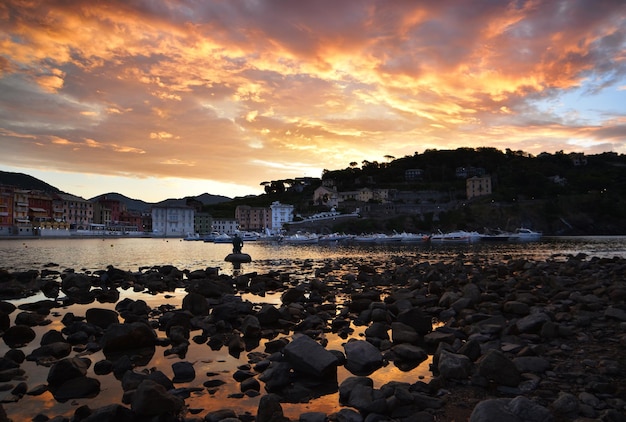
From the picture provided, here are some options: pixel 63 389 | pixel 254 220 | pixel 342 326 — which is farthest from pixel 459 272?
pixel 254 220

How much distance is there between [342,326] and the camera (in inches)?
609

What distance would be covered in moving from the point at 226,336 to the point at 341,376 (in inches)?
206

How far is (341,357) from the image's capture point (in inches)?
456

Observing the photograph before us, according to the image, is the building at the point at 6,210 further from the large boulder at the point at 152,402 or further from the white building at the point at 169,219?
the large boulder at the point at 152,402

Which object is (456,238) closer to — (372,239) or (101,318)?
(372,239)

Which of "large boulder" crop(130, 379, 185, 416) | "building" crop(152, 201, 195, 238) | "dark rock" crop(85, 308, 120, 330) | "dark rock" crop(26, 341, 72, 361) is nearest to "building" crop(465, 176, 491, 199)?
"building" crop(152, 201, 195, 238)

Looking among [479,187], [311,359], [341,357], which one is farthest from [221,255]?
[479,187]

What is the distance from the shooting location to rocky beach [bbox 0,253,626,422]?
805 centimetres

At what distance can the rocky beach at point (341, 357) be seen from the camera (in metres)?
8.05

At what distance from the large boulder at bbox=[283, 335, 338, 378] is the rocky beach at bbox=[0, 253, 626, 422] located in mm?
36

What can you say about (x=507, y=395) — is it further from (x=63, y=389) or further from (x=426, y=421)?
(x=63, y=389)

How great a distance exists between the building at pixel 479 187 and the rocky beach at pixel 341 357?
551 feet

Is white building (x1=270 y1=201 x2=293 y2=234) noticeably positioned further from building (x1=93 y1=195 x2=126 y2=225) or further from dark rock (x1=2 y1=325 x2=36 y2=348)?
dark rock (x1=2 y1=325 x2=36 y2=348)

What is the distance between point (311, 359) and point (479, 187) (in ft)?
608
